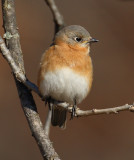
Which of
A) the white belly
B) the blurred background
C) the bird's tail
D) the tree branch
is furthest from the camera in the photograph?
the blurred background

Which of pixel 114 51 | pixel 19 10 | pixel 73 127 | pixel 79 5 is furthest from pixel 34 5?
pixel 73 127

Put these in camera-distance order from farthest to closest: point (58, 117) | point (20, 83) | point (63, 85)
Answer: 1. point (58, 117)
2. point (63, 85)
3. point (20, 83)

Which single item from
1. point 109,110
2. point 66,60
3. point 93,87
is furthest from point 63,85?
point 93,87

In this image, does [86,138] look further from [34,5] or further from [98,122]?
[34,5]

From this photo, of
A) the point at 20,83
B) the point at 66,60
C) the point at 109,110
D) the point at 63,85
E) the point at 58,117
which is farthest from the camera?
the point at 58,117

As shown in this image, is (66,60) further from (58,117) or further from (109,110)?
(109,110)

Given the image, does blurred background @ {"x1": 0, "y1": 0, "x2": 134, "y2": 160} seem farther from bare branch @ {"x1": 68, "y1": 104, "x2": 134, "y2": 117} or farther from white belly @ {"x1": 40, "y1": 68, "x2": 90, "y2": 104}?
bare branch @ {"x1": 68, "y1": 104, "x2": 134, "y2": 117}

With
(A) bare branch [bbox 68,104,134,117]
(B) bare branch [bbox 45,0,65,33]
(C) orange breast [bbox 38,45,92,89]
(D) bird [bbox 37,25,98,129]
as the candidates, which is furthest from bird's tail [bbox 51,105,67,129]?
(A) bare branch [bbox 68,104,134,117]
